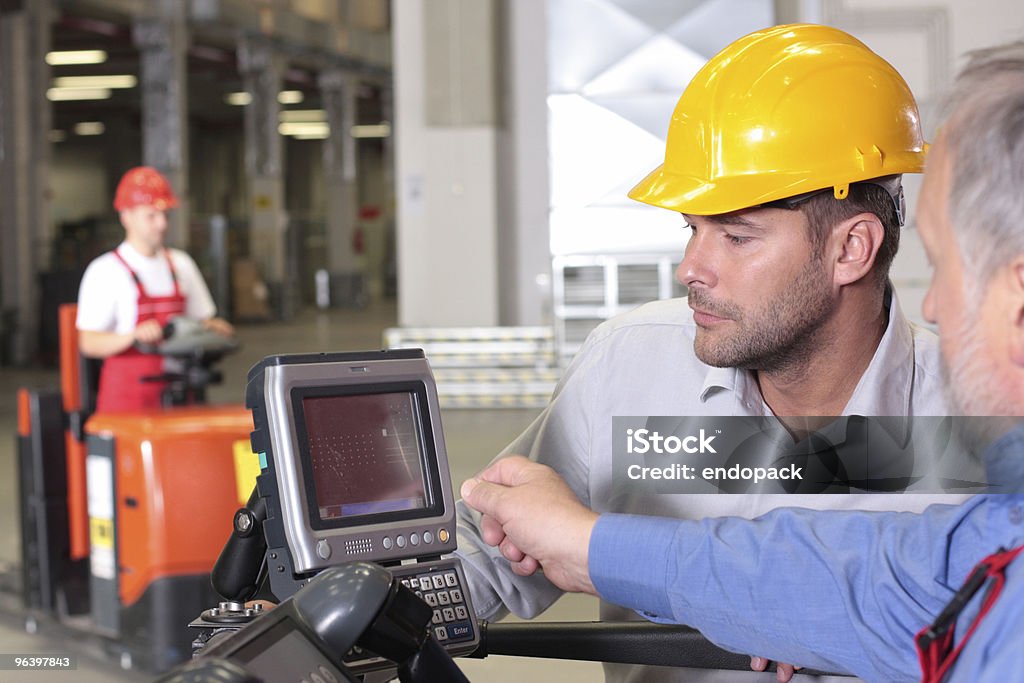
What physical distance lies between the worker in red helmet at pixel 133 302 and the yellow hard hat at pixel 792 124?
369cm

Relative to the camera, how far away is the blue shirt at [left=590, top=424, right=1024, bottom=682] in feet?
3.51

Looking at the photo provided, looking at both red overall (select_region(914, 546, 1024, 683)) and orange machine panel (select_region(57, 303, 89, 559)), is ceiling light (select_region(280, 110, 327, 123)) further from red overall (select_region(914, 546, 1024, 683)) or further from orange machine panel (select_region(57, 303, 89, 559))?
red overall (select_region(914, 546, 1024, 683))

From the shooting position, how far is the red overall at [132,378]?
504 centimetres

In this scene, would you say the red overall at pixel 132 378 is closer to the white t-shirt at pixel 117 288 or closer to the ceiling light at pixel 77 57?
the white t-shirt at pixel 117 288

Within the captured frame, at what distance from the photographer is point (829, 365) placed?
1.84 metres

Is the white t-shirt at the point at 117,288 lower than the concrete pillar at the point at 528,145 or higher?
lower

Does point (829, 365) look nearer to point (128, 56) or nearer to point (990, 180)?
point (990, 180)

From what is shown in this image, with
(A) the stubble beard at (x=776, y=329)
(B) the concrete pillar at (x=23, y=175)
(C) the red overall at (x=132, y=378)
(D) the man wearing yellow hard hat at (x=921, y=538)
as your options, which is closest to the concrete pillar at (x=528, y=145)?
(C) the red overall at (x=132, y=378)

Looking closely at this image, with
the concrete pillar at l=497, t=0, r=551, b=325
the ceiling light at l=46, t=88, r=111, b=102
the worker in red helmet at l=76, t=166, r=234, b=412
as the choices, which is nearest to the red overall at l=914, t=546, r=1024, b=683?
the worker in red helmet at l=76, t=166, r=234, b=412

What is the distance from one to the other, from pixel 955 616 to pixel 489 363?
9.20m

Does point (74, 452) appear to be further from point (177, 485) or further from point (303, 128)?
point (303, 128)

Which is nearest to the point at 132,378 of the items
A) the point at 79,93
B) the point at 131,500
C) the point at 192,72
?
the point at 131,500

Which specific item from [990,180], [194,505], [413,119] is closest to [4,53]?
[413,119]

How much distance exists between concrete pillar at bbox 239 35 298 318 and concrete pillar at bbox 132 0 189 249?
2.22m
